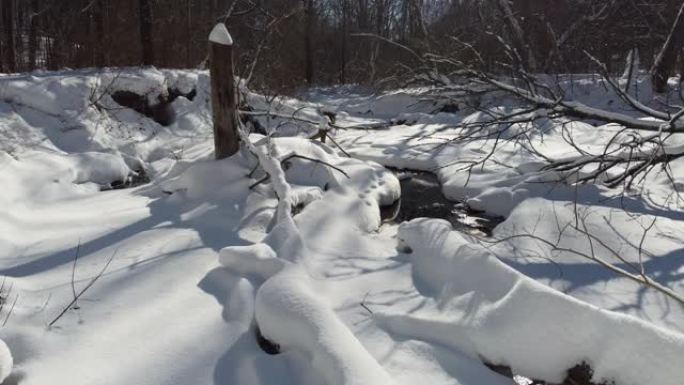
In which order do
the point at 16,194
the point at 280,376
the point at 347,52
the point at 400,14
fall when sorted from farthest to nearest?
the point at 400,14 < the point at 347,52 < the point at 16,194 < the point at 280,376

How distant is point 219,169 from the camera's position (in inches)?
210

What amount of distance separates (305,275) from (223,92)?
290 cm

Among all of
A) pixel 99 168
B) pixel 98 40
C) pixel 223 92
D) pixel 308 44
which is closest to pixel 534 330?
pixel 223 92

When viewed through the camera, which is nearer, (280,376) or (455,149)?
(280,376)

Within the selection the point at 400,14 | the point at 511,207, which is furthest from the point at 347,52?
the point at 511,207

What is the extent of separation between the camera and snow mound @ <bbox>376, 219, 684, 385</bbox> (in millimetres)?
2133

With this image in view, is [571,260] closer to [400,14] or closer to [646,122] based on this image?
[646,122]

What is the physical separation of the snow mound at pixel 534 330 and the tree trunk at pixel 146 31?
32.3 feet

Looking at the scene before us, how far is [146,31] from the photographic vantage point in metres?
11.0

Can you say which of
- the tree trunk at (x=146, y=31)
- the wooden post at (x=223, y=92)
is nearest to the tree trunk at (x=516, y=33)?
the tree trunk at (x=146, y=31)

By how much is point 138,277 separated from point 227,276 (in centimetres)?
55

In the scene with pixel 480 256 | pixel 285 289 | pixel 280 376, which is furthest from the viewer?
pixel 480 256

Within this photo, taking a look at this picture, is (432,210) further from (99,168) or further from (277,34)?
(277,34)

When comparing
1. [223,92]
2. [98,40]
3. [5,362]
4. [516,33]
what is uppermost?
[516,33]
